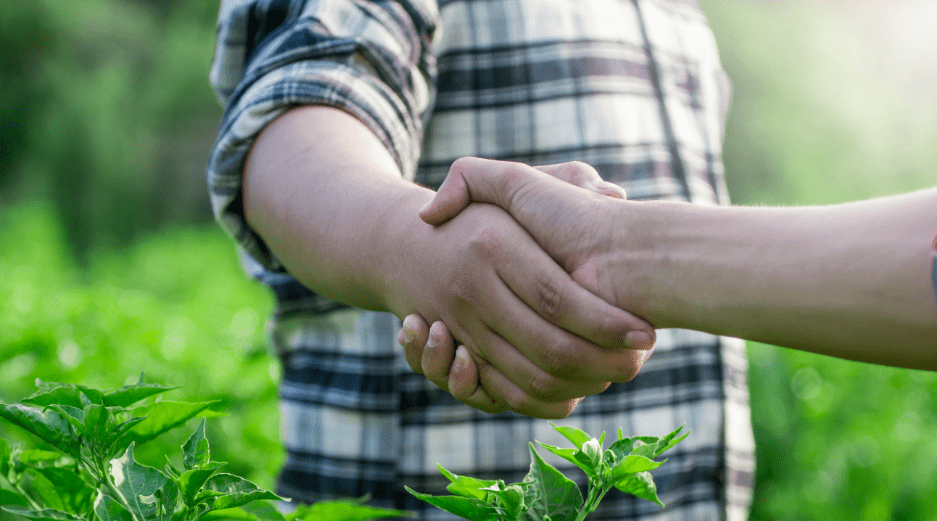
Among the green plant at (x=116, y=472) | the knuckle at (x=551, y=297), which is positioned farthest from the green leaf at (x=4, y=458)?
the knuckle at (x=551, y=297)

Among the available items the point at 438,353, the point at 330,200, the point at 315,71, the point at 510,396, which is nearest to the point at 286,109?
the point at 315,71

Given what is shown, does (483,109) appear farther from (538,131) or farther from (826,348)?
(826,348)

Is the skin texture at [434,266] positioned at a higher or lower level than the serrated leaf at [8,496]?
higher

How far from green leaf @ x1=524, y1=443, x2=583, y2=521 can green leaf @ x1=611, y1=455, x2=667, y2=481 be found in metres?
0.04

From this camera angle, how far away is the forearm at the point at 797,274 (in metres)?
0.65

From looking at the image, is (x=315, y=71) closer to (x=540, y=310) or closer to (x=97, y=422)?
(x=540, y=310)


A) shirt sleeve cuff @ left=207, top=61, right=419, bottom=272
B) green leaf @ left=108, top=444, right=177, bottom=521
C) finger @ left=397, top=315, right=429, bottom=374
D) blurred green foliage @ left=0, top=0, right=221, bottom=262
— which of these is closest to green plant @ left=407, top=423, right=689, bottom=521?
green leaf @ left=108, top=444, right=177, bottom=521

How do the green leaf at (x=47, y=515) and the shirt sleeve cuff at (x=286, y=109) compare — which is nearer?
the green leaf at (x=47, y=515)

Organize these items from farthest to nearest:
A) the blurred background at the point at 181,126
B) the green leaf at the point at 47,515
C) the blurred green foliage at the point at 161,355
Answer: the blurred background at the point at 181,126
the blurred green foliage at the point at 161,355
the green leaf at the point at 47,515

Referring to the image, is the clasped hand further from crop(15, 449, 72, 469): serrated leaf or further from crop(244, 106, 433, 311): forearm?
crop(15, 449, 72, 469): serrated leaf

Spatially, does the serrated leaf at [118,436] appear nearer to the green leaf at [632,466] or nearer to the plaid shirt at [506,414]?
the green leaf at [632,466]

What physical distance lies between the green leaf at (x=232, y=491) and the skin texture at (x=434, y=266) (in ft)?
1.20

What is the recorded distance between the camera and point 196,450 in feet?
1.97

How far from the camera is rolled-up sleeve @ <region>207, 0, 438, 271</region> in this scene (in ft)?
3.41
